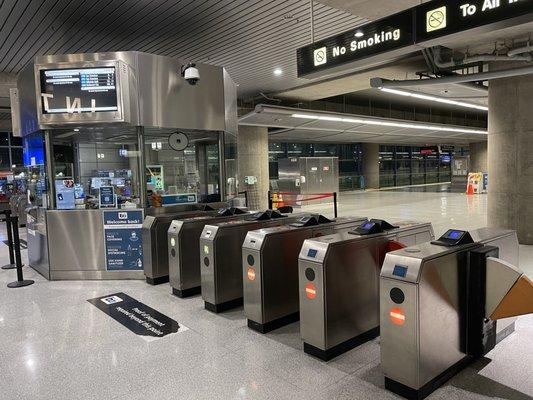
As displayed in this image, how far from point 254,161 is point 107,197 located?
785 cm

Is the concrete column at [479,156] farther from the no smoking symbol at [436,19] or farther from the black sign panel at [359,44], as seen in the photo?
the no smoking symbol at [436,19]

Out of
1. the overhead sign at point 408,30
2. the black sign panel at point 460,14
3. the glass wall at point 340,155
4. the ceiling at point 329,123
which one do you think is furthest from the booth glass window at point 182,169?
the glass wall at point 340,155

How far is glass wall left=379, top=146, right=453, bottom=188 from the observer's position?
93.1 ft

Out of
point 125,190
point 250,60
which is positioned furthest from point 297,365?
point 250,60

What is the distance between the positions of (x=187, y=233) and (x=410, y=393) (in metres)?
3.12

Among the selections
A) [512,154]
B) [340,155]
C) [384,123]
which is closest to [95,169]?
[512,154]

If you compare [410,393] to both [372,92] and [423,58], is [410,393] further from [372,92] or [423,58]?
[372,92]

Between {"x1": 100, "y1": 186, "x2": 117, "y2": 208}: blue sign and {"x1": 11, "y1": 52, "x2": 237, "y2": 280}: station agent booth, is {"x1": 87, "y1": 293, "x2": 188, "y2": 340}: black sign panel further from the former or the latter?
{"x1": 100, "y1": 186, "x2": 117, "y2": 208}: blue sign

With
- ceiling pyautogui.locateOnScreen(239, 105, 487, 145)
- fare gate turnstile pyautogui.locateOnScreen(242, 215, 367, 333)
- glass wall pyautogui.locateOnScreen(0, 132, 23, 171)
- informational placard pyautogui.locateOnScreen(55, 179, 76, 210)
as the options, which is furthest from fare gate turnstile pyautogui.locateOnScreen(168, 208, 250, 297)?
glass wall pyautogui.locateOnScreen(0, 132, 23, 171)

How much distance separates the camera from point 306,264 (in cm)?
316

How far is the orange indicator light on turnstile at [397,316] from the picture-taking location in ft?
8.48

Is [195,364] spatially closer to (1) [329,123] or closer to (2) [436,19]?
(2) [436,19]

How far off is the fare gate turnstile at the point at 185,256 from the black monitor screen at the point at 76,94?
6.68ft

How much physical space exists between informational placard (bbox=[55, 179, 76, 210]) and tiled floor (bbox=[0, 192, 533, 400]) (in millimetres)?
1778
